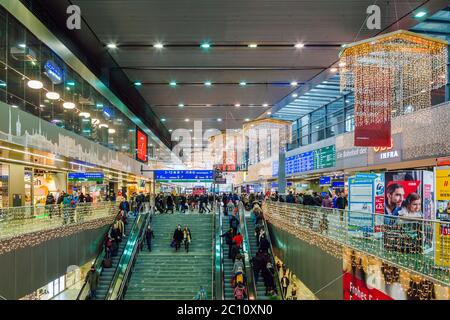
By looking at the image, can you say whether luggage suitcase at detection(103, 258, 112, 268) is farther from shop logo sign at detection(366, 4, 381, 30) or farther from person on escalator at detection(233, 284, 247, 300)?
shop logo sign at detection(366, 4, 381, 30)

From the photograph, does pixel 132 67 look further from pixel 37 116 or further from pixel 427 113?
pixel 427 113

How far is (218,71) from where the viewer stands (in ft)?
67.7

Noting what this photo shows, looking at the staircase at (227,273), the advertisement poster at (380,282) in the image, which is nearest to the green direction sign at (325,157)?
the staircase at (227,273)

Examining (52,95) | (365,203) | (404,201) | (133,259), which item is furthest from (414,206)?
(52,95)

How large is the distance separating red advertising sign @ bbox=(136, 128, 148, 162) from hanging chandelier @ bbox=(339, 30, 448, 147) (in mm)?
22691

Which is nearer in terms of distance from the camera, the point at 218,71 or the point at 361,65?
the point at 361,65

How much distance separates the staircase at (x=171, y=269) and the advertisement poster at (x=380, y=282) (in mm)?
8729

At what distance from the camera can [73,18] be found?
14.5 m

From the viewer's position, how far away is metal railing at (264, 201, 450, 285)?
548cm

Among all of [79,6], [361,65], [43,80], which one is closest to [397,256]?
[361,65]

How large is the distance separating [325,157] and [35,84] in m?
14.6

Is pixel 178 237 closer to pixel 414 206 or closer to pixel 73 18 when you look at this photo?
pixel 73 18

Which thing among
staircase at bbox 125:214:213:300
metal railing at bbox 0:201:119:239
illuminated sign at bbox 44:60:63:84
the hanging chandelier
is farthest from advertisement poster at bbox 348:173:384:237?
illuminated sign at bbox 44:60:63:84
